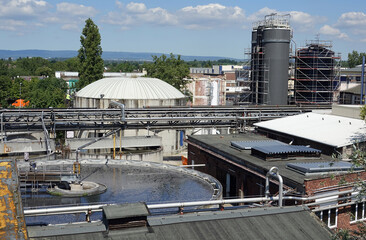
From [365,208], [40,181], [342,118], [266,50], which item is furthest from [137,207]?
[266,50]

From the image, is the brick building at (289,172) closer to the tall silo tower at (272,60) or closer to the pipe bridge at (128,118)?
the pipe bridge at (128,118)

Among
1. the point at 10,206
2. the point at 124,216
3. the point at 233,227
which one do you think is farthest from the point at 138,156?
the point at 10,206

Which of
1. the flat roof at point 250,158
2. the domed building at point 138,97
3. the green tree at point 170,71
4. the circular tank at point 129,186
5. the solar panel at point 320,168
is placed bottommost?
the circular tank at point 129,186

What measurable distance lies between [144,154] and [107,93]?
17.2 metres

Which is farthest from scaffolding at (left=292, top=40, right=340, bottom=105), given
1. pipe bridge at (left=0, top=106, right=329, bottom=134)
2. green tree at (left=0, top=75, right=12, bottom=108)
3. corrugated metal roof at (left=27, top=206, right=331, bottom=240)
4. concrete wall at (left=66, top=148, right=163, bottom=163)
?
green tree at (left=0, top=75, right=12, bottom=108)

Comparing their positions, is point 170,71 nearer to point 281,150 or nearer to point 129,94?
point 129,94

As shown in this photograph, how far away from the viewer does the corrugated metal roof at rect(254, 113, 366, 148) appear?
29.3 meters

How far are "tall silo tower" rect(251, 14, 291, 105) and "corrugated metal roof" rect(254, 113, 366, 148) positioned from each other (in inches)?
758

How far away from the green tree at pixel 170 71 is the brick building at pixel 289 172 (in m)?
48.0

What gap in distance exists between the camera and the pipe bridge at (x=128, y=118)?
3694 centimetres

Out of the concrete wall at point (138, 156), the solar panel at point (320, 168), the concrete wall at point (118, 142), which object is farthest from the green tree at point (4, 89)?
the solar panel at point (320, 168)

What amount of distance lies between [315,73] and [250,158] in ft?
113

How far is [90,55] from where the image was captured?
79.2m

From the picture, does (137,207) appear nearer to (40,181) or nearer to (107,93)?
(40,181)
